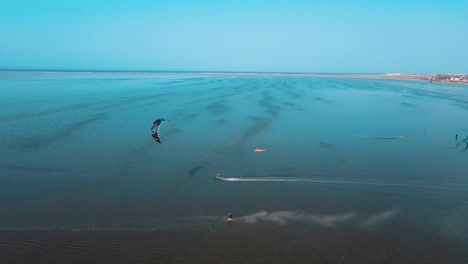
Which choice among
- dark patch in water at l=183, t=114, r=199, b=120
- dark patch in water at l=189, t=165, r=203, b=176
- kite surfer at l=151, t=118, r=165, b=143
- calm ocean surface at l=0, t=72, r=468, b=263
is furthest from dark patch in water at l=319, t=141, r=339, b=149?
dark patch in water at l=183, t=114, r=199, b=120

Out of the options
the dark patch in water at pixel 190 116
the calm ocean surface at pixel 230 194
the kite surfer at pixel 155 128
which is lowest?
the calm ocean surface at pixel 230 194

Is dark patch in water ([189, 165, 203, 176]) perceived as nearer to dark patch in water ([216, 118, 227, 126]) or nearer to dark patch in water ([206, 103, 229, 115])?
dark patch in water ([216, 118, 227, 126])

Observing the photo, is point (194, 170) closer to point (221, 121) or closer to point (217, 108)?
point (221, 121)

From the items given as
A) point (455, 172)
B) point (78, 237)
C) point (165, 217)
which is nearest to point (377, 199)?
point (455, 172)

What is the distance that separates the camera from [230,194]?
51.8 feet

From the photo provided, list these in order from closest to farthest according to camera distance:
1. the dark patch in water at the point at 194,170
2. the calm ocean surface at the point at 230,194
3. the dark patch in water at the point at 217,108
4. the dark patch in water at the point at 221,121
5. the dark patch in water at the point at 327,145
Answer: the calm ocean surface at the point at 230,194, the dark patch in water at the point at 194,170, the dark patch in water at the point at 327,145, the dark patch in water at the point at 221,121, the dark patch in water at the point at 217,108

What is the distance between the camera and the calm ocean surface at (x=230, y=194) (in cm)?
1149

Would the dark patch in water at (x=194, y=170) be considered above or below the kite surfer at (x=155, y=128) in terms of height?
below

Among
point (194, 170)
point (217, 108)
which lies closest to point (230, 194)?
point (194, 170)

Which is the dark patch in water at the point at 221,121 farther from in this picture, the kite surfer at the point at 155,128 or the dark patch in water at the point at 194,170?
the dark patch in water at the point at 194,170

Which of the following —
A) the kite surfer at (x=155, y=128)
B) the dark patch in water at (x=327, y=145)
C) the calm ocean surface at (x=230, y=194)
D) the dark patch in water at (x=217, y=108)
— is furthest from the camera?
the dark patch in water at (x=217, y=108)

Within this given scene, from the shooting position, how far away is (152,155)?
21.5 meters

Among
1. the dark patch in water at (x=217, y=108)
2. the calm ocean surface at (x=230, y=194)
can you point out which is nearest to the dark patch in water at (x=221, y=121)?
the calm ocean surface at (x=230, y=194)

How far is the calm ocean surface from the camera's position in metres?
11.5
